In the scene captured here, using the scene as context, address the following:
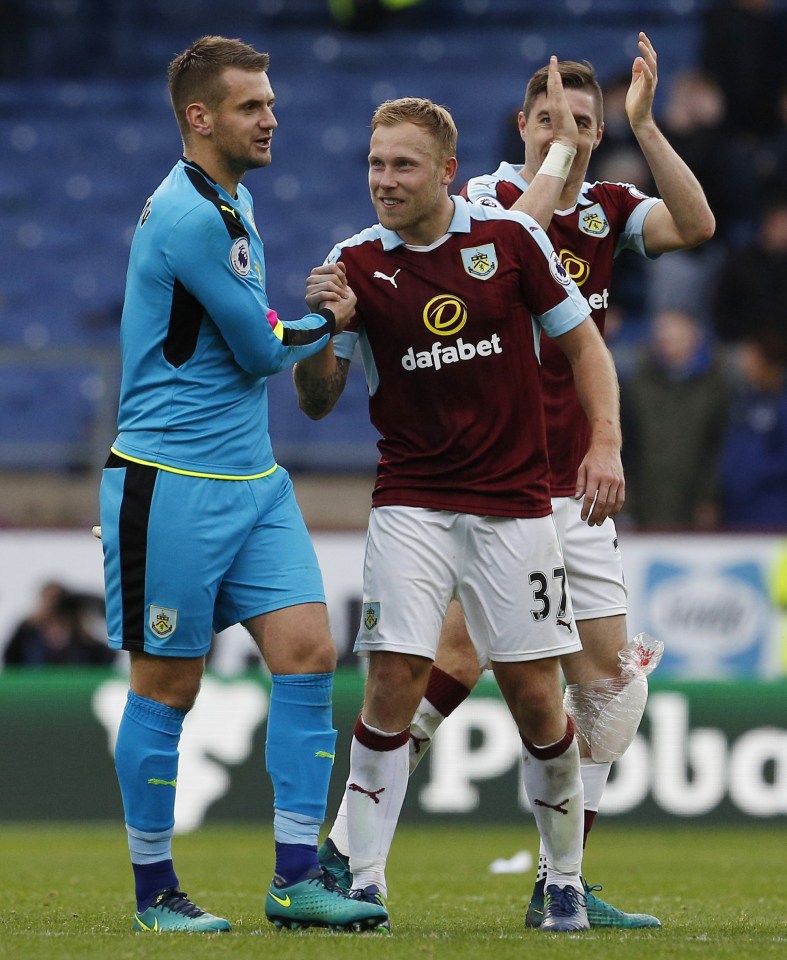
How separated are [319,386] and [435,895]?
7.71 feet

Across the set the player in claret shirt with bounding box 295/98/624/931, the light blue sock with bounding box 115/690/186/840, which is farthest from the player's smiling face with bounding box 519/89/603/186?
the light blue sock with bounding box 115/690/186/840

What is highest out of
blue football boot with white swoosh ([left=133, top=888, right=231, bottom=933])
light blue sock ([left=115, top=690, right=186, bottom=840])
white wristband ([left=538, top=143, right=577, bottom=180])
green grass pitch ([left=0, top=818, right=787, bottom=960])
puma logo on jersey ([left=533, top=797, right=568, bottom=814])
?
white wristband ([left=538, top=143, right=577, bottom=180])

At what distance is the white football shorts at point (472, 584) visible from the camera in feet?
17.0

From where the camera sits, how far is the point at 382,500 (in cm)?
535

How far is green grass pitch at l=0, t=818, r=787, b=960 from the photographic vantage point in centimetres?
466

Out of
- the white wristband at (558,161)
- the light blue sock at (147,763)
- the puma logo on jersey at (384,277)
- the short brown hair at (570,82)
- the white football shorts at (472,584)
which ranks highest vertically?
the short brown hair at (570,82)

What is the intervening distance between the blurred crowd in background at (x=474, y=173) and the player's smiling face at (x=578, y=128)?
5.61m

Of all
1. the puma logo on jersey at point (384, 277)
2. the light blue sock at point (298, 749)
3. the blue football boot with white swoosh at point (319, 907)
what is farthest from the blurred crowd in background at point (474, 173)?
the blue football boot with white swoosh at point (319, 907)

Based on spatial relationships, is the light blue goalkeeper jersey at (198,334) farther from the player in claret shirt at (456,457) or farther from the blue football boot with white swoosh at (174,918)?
the blue football boot with white swoosh at (174,918)

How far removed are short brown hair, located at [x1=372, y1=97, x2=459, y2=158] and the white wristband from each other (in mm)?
485

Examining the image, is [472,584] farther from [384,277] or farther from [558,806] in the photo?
[384,277]

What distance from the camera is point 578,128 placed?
19.2ft

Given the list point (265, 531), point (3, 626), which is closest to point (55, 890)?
point (265, 531)

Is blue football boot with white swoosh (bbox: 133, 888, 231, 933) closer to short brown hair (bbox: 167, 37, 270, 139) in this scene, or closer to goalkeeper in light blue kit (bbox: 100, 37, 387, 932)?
goalkeeper in light blue kit (bbox: 100, 37, 387, 932)
